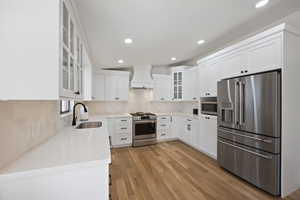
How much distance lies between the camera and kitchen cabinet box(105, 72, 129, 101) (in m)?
3.96

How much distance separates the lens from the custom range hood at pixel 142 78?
4164 mm

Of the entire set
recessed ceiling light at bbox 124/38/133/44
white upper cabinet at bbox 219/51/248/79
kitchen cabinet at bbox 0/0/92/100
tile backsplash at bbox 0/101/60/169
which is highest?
recessed ceiling light at bbox 124/38/133/44

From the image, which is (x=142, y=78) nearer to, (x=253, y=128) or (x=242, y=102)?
(x=242, y=102)

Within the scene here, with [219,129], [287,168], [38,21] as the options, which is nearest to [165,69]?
[219,129]

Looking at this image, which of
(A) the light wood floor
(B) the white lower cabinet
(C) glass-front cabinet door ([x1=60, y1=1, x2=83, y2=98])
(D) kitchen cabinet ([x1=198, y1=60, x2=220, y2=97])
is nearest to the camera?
(C) glass-front cabinet door ([x1=60, y1=1, x2=83, y2=98])

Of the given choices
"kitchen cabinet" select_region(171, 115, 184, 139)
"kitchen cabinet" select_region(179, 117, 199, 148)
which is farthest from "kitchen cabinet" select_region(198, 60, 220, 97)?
"kitchen cabinet" select_region(171, 115, 184, 139)

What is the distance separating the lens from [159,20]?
187cm

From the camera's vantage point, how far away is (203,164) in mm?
2652

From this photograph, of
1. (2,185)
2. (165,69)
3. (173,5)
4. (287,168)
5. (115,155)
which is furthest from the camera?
(165,69)

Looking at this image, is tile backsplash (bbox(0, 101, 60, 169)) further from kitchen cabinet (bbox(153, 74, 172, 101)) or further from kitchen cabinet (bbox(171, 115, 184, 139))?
kitchen cabinet (bbox(171, 115, 184, 139))

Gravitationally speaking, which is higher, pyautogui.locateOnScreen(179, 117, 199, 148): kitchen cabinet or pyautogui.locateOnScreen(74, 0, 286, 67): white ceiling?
pyautogui.locateOnScreen(74, 0, 286, 67): white ceiling

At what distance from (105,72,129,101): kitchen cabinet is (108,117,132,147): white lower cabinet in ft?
2.40

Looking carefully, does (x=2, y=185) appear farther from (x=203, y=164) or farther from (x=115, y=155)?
(x=203, y=164)

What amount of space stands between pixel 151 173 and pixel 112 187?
2.32 ft
